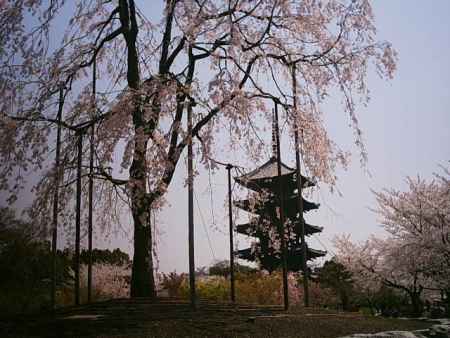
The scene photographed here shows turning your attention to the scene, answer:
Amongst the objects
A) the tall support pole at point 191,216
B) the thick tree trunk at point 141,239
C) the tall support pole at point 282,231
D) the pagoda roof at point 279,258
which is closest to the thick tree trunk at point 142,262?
the thick tree trunk at point 141,239

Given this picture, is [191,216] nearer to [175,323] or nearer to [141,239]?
[175,323]

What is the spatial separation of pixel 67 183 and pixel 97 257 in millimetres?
15833

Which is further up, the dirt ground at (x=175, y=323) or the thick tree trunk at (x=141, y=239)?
the thick tree trunk at (x=141, y=239)

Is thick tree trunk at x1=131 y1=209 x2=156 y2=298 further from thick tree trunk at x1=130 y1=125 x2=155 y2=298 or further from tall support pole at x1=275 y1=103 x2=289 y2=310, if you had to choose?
tall support pole at x1=275 y1=103 x2=289 y2=310

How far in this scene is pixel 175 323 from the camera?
719 cm

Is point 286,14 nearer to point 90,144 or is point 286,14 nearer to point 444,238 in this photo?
point 90,144

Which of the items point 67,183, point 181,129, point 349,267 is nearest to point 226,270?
point 349,267

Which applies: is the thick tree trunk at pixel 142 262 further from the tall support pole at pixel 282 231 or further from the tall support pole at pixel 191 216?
the tall support pole at pixel 282 231

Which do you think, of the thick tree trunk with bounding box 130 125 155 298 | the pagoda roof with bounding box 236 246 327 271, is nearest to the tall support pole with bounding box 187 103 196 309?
the thick tree trunk with bounding box 130 125 155 298

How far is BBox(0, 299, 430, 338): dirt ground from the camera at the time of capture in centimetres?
688

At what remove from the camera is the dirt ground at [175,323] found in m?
6.88

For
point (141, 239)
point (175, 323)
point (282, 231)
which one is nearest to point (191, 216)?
point (175, 323)

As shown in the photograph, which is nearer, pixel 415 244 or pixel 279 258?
pixel 415 244

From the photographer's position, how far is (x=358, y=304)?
24.7 metres
